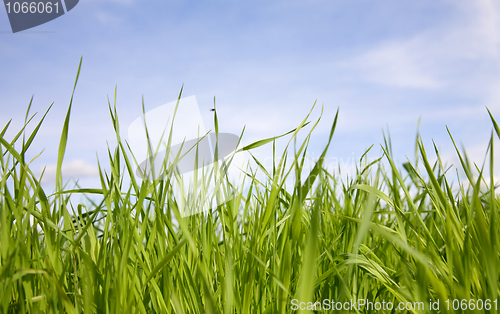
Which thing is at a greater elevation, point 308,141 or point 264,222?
point 308,141

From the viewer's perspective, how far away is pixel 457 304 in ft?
2.02

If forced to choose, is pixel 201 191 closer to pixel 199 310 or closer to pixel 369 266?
pixel 199 310

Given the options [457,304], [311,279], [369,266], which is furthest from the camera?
[369,266]

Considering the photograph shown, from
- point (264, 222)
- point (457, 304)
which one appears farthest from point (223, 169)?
point (457, 304)

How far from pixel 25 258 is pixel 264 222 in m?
0.53

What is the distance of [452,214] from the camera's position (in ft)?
2.47

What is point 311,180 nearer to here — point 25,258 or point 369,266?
point 369,266

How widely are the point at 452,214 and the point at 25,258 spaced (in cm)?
94

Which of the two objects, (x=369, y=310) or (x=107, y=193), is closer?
(x=107, y=193)

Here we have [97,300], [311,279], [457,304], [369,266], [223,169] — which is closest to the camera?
[311,279]

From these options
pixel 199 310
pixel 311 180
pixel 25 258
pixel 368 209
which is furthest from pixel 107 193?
pixel 368 209

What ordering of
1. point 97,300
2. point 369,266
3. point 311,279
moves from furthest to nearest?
point 369,266 < point 97,300 < point 311,279

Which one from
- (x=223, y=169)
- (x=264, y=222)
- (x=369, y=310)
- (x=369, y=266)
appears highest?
(x=223, y=169)

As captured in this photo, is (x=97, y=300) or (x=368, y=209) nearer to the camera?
(x=368, y=209)
